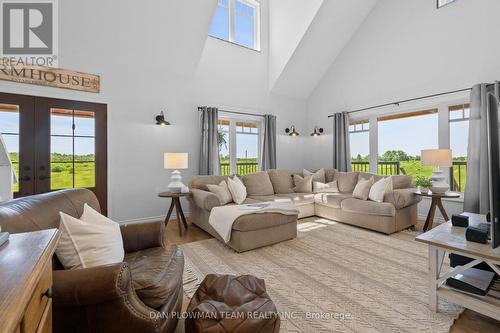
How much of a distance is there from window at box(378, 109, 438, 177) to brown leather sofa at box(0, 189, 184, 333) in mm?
4605

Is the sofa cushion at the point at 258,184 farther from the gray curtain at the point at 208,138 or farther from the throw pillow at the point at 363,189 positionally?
the throw pillow at the point at 363,189

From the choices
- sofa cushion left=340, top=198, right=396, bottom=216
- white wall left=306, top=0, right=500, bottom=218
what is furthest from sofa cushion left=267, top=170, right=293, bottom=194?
white wall left=306, top=0, right=500, bottom=218

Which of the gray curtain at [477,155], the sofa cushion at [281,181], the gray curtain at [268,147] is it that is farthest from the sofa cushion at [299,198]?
the gray curtain at [477,155]

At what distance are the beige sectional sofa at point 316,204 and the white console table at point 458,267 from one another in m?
1.62

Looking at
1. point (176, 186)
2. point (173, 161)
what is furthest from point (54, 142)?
point (176, 186)

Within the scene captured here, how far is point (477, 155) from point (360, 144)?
205 centimetres

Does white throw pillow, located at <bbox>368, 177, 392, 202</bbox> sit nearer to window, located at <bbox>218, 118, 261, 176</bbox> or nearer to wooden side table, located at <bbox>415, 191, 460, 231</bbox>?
wooden side table, located at <bbox>415, 191, 460, 231</bbox>

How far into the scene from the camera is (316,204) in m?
4.47

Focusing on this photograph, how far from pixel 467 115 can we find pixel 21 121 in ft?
21.7

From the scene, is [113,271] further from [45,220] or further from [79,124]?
[79,124]

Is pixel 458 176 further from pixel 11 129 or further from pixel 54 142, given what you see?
pixel 11 129

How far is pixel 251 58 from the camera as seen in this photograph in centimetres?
537

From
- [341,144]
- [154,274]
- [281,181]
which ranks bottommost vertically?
[154,274]

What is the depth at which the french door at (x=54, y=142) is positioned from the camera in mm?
3219
